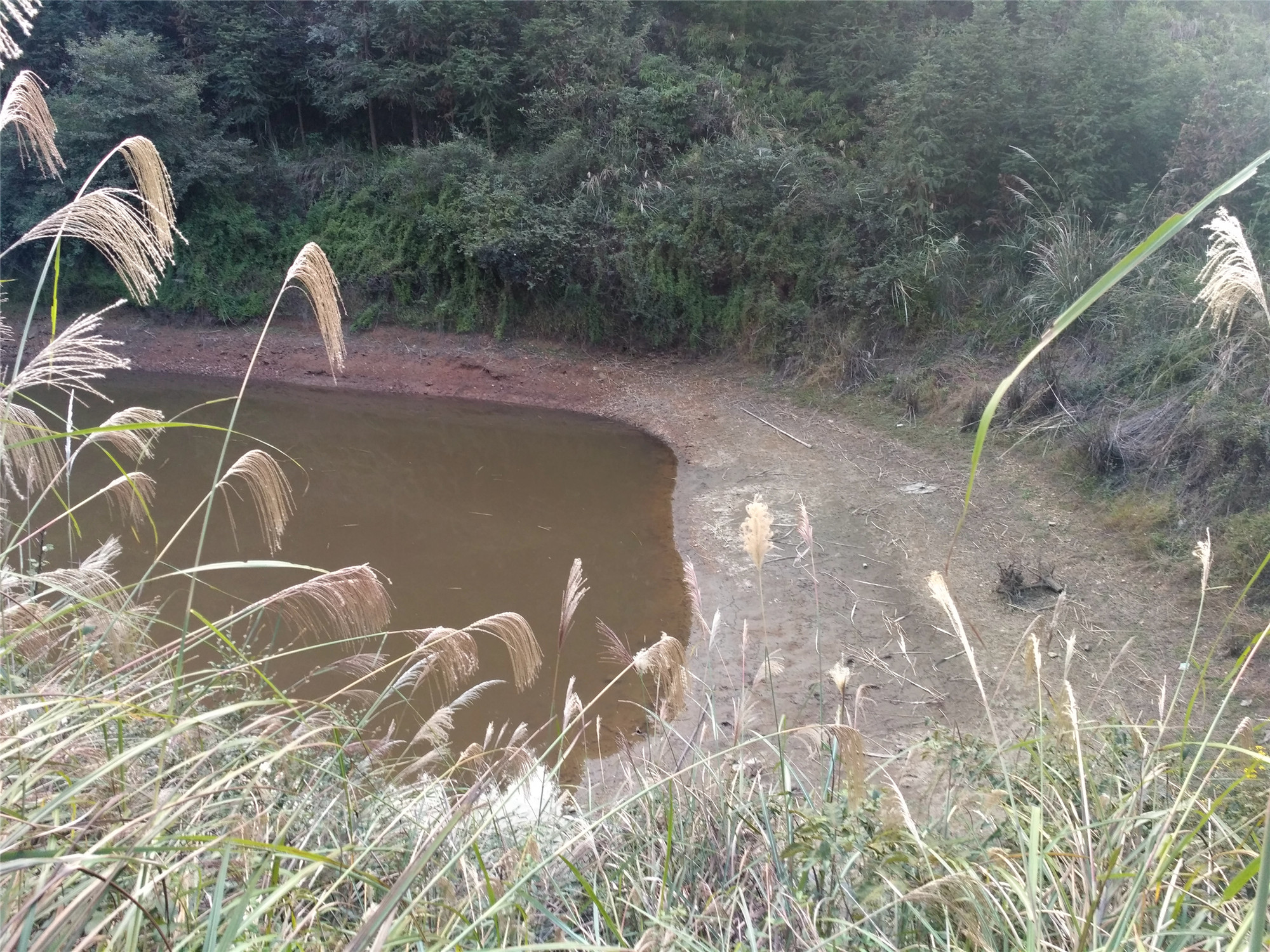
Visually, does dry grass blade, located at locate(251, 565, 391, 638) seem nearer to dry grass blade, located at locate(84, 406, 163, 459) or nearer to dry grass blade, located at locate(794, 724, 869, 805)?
dry grass blade, located at locate(84, 406, 163, 459)

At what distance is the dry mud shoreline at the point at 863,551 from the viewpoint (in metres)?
4.30

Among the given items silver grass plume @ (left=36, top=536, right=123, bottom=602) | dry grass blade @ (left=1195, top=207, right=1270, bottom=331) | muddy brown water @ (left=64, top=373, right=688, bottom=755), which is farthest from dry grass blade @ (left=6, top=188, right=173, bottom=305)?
muddy brown water @ (left=64, top=373, right=688, bottom=755)

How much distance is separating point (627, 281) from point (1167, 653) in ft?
23.3

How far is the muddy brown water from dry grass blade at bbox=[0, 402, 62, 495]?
178 cm

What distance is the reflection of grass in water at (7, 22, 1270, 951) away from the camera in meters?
1.16

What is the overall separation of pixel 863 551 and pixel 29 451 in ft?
16.4

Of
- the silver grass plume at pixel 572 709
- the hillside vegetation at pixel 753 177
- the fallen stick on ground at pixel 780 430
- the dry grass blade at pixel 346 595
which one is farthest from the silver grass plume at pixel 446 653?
the fallen stick on ground at pixel 780 430

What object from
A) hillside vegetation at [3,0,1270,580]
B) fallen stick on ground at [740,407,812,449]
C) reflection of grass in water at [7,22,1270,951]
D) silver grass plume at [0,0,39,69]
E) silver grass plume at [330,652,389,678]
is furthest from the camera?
fallen stick on ground at [740,407,812,449]

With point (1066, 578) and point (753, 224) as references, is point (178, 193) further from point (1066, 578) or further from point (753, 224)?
point (1066, 578)

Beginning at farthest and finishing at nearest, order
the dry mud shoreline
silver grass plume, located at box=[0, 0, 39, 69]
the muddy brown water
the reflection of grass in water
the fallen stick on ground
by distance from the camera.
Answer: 1. the fallen stick on ground
2. the muddy brown water
3. the dry mud shoreline
4. silver grass plume, located at box=[0, 0, 39, 69]
5. the reflection of grass in water

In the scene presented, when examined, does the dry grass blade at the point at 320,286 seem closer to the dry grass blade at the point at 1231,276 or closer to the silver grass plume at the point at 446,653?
the silver grass plume at the point at 446,653

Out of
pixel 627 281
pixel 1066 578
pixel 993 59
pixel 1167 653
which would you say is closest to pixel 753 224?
pixel 627 281

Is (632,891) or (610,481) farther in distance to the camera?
(610,481)

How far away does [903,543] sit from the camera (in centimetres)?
591
